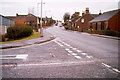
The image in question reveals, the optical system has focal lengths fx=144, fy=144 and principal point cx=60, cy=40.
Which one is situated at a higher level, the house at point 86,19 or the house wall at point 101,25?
the house at point 86,19

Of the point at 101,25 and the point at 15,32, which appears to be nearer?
the point at 15,32

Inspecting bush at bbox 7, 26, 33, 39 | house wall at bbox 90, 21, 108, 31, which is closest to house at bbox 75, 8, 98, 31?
house wall at bbox 90, 21, 108, 31

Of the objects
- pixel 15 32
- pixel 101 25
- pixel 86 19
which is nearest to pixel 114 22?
pixel 101 25

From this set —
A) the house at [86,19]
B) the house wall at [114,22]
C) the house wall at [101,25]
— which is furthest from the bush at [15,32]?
the house at [86,19]

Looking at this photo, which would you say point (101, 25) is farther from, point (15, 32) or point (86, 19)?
point (15, 32)

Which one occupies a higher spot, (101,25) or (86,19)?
(86,19)

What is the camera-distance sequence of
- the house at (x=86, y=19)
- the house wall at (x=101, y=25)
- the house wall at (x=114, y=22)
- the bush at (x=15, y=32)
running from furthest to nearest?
the house at (x=86, y=19), the house wall at (x=101, y=25), the house wall at (x=114, y=22), the bush at (x=15, y=32)

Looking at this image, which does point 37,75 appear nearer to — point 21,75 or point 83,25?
point 21,75

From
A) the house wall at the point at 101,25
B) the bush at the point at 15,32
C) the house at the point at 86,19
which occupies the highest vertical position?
the house at the point at 86,19

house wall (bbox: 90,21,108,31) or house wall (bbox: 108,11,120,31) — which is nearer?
house wall (bbox: 108,11,120,31)

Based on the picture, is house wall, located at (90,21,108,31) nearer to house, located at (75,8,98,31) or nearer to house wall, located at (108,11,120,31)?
house wall, located at (108,11,120,31)

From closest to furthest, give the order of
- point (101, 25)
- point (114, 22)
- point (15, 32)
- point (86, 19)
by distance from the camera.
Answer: point (15, 32), point (114, 22), point (101, 25), point (86, 19)

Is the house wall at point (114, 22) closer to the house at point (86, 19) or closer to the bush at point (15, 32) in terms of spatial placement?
the house at point (86, 19)

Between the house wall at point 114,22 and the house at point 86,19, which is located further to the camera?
the house at point 86,19
